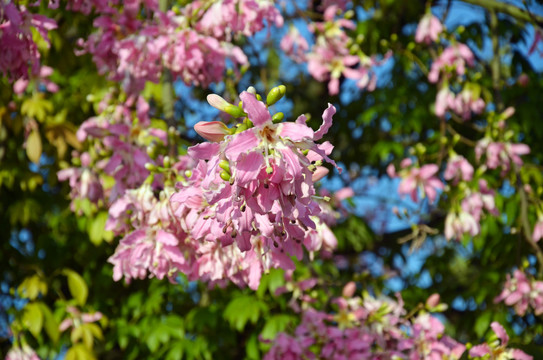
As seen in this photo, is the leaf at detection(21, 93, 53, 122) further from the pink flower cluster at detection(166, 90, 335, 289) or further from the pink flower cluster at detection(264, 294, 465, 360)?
the pink flower cluster at detection(166, 90, 335, 289)

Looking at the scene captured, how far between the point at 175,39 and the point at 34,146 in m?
1.02

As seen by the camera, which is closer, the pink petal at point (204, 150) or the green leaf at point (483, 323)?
the pink petal at point (204, 150)

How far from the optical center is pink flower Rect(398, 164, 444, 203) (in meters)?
4.05

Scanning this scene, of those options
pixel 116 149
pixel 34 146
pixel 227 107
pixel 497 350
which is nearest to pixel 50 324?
pixel 34 146

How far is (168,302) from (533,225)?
2.19 m

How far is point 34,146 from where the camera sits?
365 centimetres

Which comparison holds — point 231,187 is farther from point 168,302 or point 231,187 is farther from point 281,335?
point 168,302

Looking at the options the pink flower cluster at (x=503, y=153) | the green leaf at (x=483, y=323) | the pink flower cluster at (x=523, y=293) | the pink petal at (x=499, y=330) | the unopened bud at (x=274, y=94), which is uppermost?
the unopened bud at (x=274, y=94)

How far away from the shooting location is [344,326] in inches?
134

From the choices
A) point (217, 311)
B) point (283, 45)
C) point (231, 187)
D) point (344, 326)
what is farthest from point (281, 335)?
point (283, 45)

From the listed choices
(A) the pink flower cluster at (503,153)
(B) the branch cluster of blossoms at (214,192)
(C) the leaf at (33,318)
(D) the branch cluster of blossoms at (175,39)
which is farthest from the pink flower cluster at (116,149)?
(A) the pink flower cluster at (503,153)

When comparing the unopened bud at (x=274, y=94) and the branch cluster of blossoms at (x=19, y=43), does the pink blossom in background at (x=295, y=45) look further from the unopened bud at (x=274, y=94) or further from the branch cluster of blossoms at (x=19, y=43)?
the unopened bud at (x=274, y=94)

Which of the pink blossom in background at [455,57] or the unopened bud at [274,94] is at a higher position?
the unopened bud at [274,94]

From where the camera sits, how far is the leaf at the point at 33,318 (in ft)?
11.2
